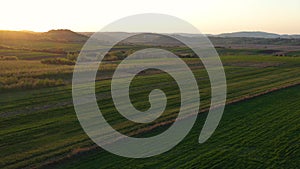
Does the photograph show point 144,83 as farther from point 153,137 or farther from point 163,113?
point 153,137

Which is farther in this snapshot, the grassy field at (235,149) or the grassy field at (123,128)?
the grassy field at (123,128)

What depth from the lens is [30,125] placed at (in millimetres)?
24797

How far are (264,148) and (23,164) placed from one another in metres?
13.8

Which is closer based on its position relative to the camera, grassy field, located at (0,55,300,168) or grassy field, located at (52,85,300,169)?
grassy field, located at (52,85,300,169)

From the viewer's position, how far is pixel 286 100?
3506 centimetres

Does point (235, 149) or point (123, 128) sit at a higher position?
point (123, 128)

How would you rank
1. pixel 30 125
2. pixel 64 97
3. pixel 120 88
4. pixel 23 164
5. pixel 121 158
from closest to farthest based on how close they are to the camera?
pixel 23 164 < pixel 121 158 < pixel 30 125 < pixel 64 97 < pixel 120 88

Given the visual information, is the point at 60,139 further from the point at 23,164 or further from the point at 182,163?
the point at 182,163

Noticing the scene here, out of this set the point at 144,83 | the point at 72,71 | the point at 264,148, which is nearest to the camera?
the point at 264,148

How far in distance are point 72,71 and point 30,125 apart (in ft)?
95.2

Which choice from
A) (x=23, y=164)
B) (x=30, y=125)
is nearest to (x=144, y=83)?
(x=30, y=125)

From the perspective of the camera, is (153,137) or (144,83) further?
(144,83)

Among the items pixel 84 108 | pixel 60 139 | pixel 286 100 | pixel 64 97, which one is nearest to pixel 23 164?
pixel 60 139

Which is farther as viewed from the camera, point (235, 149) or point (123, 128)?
point (123, 128)
